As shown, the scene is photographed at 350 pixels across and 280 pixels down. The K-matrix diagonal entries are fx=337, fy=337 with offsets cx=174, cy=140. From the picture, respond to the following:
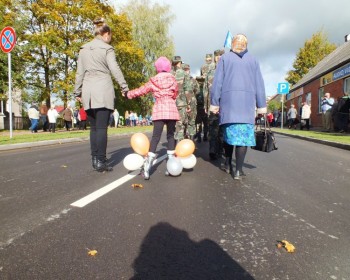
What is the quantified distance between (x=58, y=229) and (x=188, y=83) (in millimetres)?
6550

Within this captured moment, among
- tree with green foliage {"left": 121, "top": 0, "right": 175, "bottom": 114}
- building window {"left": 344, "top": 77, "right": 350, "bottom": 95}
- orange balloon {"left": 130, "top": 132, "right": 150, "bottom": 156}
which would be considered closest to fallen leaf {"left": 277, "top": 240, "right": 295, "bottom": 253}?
orange balloon {"left": 130, "top": 132, "right": 150, "bottom": 156}

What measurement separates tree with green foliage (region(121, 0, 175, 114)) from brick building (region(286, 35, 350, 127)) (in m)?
15.3

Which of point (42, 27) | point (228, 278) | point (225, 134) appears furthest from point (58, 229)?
point (42, 27)

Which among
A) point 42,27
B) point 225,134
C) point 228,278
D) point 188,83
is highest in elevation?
point 42,27

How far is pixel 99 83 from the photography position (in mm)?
5629

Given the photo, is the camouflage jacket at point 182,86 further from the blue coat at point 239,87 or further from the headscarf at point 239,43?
the headscarf at point 239,43

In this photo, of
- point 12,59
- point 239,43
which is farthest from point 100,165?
point 12,59

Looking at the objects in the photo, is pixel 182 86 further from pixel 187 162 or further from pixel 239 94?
pixel 239 94

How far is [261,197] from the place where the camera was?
4133 mm

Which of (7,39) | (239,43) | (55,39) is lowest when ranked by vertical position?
(239,43)

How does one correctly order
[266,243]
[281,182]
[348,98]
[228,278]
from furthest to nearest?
[348,98], [281,182], [266,243], [228,278]

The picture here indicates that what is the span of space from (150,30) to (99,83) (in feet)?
114

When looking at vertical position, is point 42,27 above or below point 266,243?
above

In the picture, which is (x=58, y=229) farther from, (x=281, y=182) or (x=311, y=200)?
(x=281, y=182)
